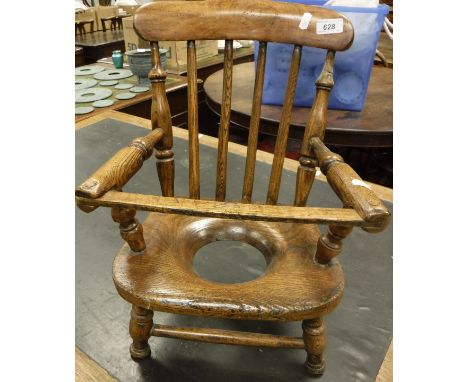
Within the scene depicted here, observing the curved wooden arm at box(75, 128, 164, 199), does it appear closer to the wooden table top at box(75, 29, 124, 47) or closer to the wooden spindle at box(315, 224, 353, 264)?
the wooden spindle at box(315, 224, 353, 264)

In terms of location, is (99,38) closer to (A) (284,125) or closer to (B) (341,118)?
(B) (341,118)

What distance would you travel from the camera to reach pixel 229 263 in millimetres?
978

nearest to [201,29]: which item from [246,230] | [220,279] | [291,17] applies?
[291,17]

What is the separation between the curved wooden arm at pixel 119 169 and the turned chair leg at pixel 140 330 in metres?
0.25

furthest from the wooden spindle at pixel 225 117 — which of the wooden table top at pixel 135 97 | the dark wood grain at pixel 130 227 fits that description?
the wooden table top at pixel 135 97

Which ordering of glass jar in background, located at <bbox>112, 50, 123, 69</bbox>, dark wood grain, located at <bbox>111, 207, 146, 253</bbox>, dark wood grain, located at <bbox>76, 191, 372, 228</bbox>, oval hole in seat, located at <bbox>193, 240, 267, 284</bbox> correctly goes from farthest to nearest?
glass jar in background, located at <bbox>112, 50, 123, 69</bbox> < oval hole in seat, located at <bbox>193, 240, 267, 284</bbox> < dark wood grain, located at <bbox>111, 207, 146, 253</bbox> < dark wood grain, located at <bbox>76, 191, 372, 228</bbox>

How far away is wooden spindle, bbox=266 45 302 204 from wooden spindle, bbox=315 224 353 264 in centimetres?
23

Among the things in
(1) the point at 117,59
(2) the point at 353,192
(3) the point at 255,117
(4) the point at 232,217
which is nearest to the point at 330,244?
(2) the point at 353,192

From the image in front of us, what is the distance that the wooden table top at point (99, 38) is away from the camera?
11.3 feet

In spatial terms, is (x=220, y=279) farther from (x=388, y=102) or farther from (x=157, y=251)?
(x=388, y=102)

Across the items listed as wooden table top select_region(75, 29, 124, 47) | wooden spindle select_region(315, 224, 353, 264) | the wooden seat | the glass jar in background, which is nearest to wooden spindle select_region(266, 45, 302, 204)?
the wooden seat

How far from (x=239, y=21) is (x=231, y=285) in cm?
57

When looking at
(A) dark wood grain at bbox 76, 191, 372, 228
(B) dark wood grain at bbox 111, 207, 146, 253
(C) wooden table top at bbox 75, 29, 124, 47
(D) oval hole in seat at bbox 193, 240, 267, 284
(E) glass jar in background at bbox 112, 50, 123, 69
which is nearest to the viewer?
(A) dark wood grain at bbox 76, 191, 372, 228

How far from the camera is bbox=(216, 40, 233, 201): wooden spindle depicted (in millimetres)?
850
